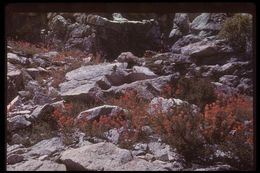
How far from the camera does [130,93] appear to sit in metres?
12.2

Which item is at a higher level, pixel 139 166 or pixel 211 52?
pixel 211 52

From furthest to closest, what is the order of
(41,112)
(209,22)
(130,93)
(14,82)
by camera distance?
1. (209,22)
2. (14,82)
3. (130,93)
4. (41,112)

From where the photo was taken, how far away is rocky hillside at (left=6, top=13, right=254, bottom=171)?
9789 mm

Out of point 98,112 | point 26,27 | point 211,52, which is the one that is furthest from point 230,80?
point 26,27

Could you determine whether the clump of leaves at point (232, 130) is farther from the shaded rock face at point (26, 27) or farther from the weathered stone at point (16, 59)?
the shaded rock face at point (26, 27)

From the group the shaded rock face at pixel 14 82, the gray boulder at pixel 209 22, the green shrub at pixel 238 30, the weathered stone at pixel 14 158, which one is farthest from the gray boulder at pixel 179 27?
the weathered stone at pixel 14 158

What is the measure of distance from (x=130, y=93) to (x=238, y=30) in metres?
4.38

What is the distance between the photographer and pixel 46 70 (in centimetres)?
1411

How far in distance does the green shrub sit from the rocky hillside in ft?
0.10

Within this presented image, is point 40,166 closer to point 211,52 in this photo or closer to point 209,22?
point 211,52

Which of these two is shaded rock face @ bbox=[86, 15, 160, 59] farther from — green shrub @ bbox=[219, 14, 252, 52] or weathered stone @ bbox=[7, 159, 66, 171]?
weathered stone @ bbox=[7, 159, 66, 171]

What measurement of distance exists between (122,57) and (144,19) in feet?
8.61

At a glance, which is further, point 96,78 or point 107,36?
point 107,36

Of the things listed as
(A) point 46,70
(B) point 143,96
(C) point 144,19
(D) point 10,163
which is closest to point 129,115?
(B) point 143,96
